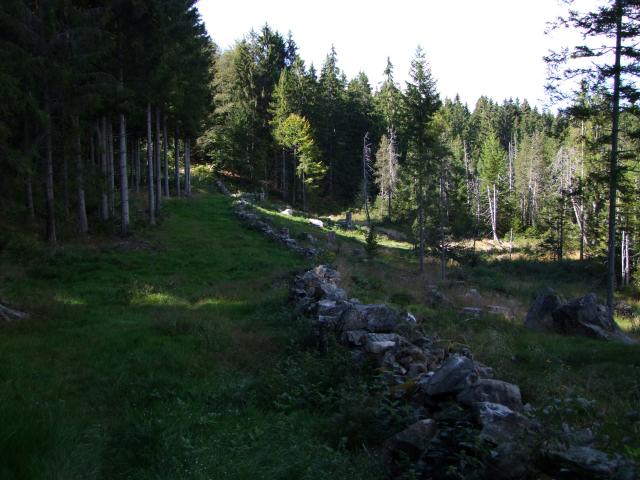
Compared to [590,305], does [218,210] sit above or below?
above

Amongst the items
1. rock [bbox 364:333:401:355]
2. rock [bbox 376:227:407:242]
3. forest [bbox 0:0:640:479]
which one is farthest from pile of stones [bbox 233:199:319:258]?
rock [bbox 376:227:407:242]

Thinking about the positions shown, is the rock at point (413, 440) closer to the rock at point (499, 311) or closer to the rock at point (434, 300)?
the rock at point (434, 300)

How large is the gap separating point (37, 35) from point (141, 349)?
15.3 meters

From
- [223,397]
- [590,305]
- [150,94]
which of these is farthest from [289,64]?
[223,397]

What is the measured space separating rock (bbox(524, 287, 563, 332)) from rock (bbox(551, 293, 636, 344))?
0.23 meters

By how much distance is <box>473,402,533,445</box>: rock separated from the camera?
13.9ft

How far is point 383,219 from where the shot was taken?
60594mm

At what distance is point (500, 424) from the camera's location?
4.40m

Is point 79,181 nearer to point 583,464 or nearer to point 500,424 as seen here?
point 500,424

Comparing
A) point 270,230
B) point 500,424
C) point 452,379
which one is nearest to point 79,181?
point 270,230

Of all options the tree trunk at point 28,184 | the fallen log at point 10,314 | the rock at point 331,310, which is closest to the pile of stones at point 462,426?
the rock at point 331,310

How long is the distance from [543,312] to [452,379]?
36.1ft

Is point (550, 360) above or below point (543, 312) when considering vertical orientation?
above

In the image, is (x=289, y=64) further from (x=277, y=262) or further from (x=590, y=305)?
(x=590, y=305)
